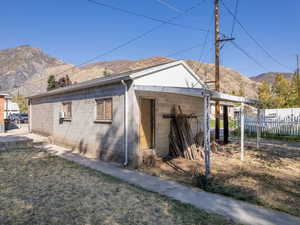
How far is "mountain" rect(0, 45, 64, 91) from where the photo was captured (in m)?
112

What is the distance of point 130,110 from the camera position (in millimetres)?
6578

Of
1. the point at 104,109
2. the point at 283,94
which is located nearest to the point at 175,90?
the point at 104,109

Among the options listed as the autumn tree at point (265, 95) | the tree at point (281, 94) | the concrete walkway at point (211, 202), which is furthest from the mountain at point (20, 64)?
the concrete walkway at point (211, 202)

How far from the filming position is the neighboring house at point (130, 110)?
6.45m

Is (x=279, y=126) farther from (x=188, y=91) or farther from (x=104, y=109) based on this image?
(x=104, y=109)

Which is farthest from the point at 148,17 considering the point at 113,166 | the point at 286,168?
the point at 286,168

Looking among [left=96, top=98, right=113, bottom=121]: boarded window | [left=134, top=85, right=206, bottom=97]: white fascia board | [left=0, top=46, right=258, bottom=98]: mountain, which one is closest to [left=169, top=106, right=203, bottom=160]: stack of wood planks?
[left=134, top=85, right=206, bottom=97]: white fascia board

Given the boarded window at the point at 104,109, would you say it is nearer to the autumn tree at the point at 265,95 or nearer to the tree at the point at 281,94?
the tree at the point at 281,94

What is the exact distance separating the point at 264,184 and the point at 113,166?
4495mm

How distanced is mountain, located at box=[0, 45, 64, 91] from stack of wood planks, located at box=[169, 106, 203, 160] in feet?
374

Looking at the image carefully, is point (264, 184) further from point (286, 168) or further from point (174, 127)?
point (174, 127)

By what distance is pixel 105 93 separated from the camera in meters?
7.57

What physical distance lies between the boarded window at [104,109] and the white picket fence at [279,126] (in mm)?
12823

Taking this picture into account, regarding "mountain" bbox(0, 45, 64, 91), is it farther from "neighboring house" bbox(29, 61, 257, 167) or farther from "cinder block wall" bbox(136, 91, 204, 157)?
"cinder block wall" bbox(136, 91, 204, 157)
